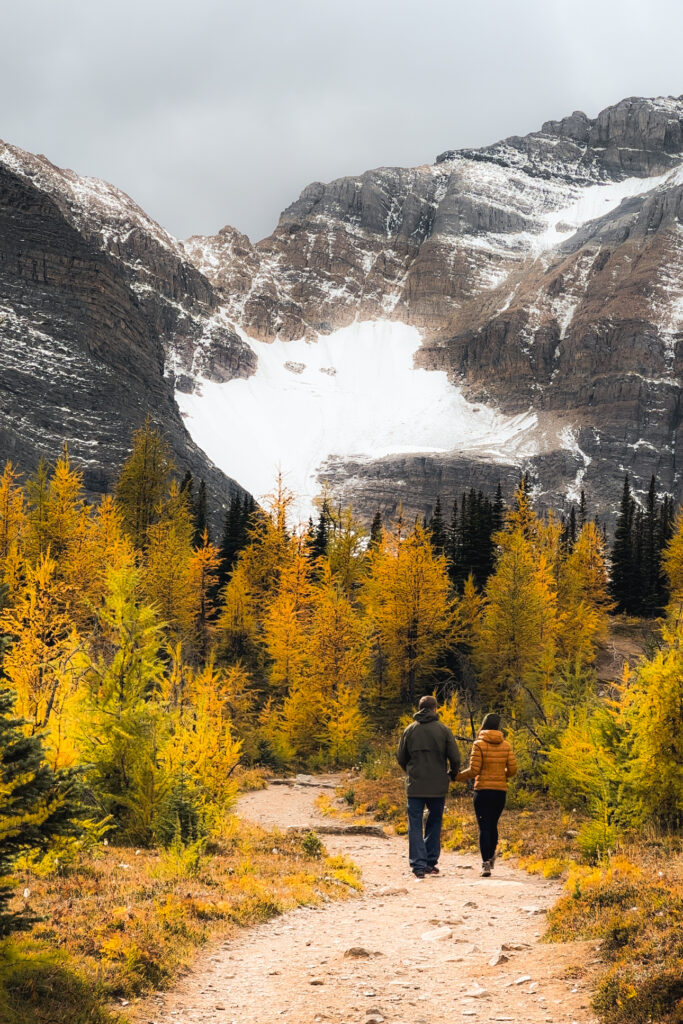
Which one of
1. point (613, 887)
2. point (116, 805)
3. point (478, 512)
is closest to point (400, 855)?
point (116, 805)

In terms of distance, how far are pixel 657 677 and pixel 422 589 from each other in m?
25.9

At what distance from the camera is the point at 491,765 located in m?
12.3

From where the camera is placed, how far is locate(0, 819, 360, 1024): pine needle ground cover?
254 inches

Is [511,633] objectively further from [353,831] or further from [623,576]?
[623,576]

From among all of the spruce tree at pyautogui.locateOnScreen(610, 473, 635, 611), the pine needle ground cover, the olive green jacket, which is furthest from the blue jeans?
the spruce tree at pyautogui.locateOnScreen(610, 473, 635, 611)

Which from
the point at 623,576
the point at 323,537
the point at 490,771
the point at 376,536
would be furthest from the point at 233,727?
the point at 623,576

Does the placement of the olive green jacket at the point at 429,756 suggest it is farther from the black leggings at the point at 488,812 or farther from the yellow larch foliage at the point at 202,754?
the yellow larch foliage at the point at 202,754

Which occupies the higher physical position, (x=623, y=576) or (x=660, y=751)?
(x=623, y=576)

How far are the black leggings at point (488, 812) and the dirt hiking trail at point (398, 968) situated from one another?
0.72m

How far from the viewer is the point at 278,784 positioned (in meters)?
30.7

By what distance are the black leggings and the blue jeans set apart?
756 mm

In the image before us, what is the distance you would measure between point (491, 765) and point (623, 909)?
13.6 ft

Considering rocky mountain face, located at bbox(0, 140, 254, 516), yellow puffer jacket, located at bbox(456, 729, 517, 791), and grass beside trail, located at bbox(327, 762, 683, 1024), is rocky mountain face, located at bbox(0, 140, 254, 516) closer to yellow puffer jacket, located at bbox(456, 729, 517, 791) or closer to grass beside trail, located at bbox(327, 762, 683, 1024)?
grass beside trail, located at bbox(327, 762, 683, 1024)

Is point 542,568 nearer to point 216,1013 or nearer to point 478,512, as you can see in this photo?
point 478,512
